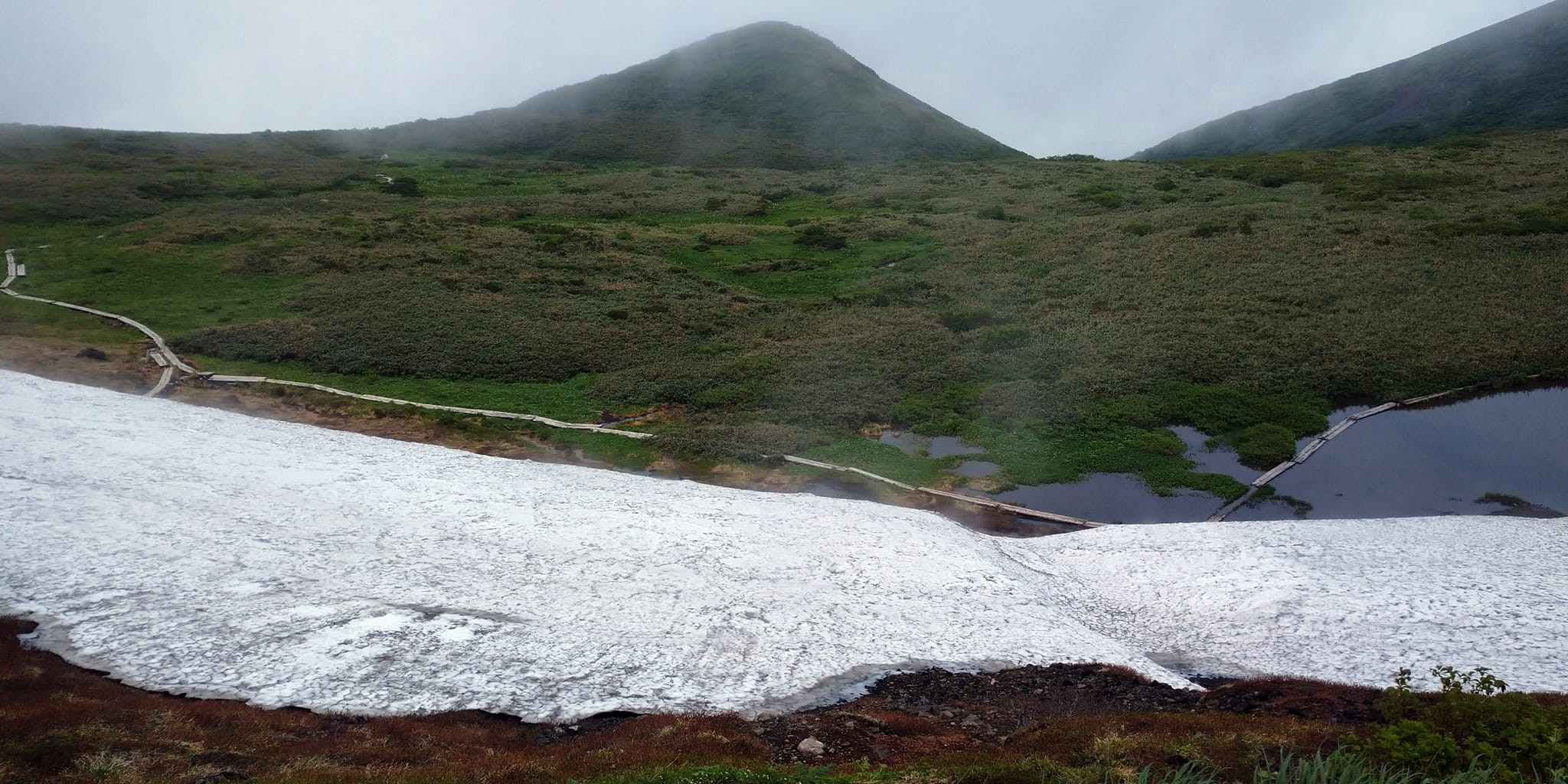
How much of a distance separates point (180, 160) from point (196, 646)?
309 feet

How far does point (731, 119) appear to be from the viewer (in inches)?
5714

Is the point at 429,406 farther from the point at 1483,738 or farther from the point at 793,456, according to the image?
the point at 1483,738

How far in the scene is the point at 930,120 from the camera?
14938cm

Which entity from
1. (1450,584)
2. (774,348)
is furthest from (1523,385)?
(774,348)

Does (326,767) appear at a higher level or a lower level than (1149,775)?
lower

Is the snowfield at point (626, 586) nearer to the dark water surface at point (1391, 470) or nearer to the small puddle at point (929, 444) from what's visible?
the dark water surface at point (1391, 470)

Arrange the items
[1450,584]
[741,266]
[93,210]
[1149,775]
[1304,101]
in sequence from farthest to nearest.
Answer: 1. [1304,101]
2. [93,210]
3. [741,266]
4. [1450,584]
5. [1149,775]

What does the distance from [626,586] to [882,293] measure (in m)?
35.4

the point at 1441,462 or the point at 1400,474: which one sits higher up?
the point at 1441,462

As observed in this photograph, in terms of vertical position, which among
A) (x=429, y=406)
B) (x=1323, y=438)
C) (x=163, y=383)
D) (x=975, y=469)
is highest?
(x=1323, y=438)

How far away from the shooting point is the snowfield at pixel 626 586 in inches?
655

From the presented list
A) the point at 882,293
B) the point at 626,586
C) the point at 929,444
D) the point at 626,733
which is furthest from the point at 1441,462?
the point at 626,733

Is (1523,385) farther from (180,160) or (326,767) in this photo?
(180,160)

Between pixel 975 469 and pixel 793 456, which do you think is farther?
pixel 793 456
